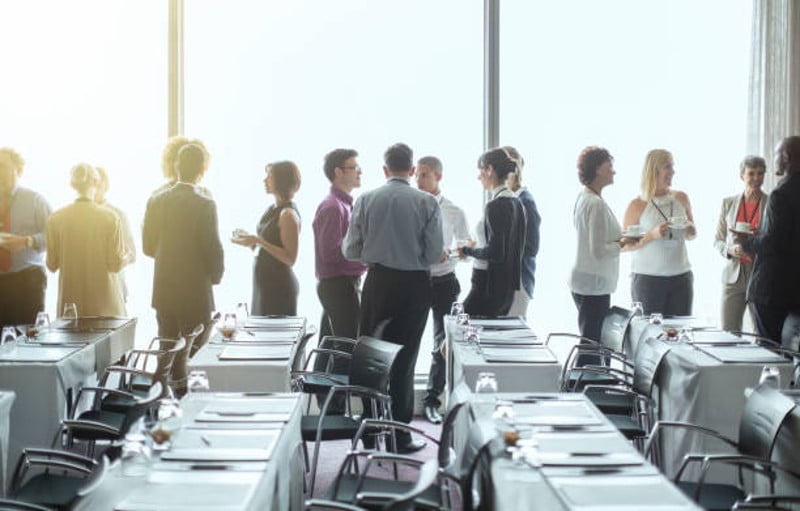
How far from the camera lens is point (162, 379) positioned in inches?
167

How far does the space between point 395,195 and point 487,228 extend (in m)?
0.63

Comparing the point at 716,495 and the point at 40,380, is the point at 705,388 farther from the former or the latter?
the point at 40,380

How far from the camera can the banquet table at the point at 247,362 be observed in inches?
186

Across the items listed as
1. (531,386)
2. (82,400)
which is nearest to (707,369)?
(531,386)

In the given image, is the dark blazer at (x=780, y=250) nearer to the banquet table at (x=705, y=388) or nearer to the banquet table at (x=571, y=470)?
the banquet table at (x=705, y=388)

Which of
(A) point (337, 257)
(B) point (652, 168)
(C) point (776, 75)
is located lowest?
(A) point (337, 257)

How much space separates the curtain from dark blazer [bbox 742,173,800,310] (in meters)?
1.58

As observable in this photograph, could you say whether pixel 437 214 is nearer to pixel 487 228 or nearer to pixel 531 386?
pixel 487 228

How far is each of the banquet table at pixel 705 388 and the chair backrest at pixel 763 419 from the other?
641mm

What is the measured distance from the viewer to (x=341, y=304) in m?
6.45

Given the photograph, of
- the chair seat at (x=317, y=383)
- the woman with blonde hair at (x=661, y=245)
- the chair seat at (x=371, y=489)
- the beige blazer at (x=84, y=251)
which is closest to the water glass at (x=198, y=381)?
the chair seat at (x=371, y=489)

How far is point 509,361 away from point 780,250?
6.81 feet

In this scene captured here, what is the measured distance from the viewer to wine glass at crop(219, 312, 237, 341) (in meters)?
5.42

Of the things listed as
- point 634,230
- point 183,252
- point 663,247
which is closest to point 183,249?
point 183,252
